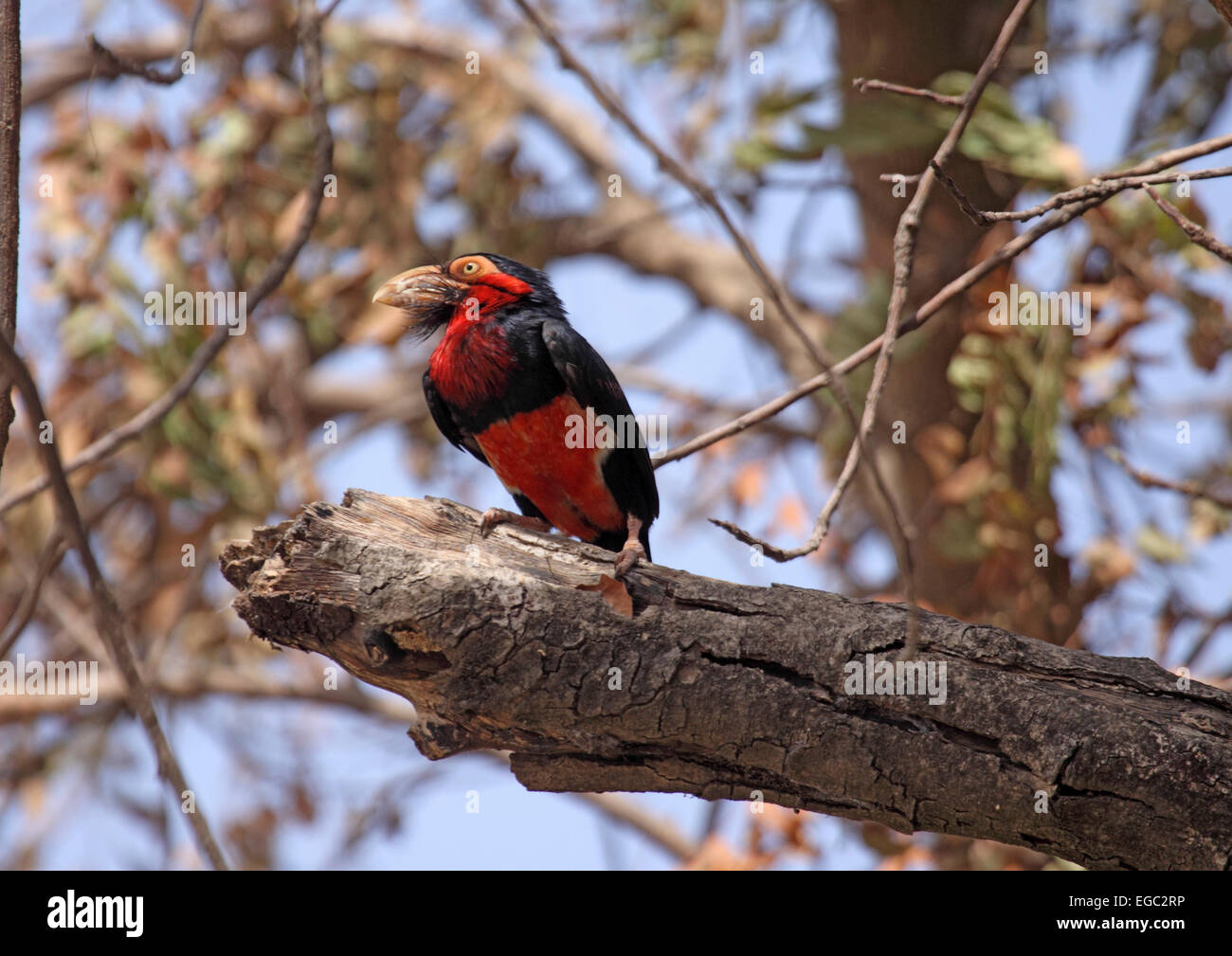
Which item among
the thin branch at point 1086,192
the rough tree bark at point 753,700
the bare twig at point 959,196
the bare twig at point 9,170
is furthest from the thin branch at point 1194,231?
the bare twig at point 9,170

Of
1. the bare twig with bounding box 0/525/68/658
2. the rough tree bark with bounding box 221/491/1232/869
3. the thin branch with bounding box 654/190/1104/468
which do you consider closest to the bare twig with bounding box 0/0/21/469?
the bare twig with bounding box 0/525/68/658

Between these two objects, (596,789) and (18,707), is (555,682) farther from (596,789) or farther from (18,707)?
(18,707)

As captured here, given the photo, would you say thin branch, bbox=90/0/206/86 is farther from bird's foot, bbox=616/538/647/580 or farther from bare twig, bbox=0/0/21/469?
bird's foot, bbox=616/538/647/580

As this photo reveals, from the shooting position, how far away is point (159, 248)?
252 inches

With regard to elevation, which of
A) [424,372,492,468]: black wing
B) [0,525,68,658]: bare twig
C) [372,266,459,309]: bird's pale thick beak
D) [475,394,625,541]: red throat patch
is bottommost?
[0,525,68,658]: bare twig

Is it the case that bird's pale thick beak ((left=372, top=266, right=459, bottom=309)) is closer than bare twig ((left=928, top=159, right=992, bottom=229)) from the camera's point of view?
No

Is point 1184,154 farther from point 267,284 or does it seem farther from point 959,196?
point 267,284

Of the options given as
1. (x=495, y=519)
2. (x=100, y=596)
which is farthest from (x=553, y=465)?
(x=100, y=596)

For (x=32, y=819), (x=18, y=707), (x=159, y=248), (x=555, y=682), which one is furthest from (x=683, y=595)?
(x=32, y=819)

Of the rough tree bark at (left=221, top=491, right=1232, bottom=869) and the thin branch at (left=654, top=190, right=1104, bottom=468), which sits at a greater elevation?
the thin branch at (left=654, top=190, right=1104, bottom=468)

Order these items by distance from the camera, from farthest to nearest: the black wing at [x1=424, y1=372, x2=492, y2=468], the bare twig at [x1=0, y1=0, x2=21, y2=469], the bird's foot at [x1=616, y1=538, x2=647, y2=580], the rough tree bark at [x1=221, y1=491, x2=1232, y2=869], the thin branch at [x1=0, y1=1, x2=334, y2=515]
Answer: the black wing at [x1=424, y1=372, x2=492, y2=468] < the thin branch at [x1=0, y1=1, x2=334, y2=515] < the bird's foot at [x1=616, y1=538, x2=647, y2=580] < the rough tree bark at [x1=221, y1=491, x2=1232, y2=869] < the bare twig at [x1=0, y1=0, x2=21, y2=469]

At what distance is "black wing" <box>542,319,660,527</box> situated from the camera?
13.6 ft

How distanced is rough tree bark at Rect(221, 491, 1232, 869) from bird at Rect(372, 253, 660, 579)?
1.14 m

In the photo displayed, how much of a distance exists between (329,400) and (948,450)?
504cm
